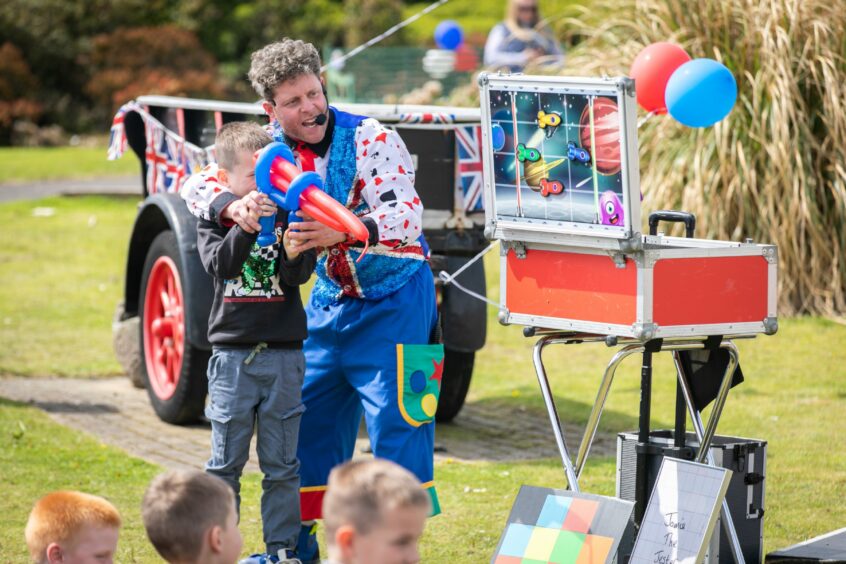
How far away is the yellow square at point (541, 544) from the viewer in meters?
4.28

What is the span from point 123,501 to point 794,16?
6.24 meters

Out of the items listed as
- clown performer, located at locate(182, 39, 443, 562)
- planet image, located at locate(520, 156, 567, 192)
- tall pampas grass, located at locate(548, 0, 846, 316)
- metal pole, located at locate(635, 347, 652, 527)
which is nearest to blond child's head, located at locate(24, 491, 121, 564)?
clown performer, located at locate(182, 39, 443, 562)

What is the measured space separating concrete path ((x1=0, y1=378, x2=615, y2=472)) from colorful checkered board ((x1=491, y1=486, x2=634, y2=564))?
2263 mm

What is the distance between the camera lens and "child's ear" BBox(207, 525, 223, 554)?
10.8ft

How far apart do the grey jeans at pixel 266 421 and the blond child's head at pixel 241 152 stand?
1.84ft

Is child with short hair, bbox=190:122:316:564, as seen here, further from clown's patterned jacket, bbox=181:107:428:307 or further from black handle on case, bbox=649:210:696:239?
black handle on case, bbox=649:210:696:239

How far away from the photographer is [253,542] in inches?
205

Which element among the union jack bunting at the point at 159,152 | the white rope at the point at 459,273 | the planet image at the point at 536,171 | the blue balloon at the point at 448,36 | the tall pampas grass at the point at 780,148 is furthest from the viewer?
the blue balloon at the point at 448,36

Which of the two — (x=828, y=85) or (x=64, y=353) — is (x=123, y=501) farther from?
(x=828, y=85)

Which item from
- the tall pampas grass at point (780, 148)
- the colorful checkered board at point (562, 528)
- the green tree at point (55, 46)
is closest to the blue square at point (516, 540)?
the colorful checkered board at point (562, 528)

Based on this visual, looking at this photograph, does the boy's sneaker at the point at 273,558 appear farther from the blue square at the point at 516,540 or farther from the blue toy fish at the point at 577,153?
the blue toy fish at the point at 577,153

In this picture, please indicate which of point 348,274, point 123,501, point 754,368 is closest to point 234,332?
point 348,274

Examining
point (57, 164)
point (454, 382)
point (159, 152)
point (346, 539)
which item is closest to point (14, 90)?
point (57, 164)

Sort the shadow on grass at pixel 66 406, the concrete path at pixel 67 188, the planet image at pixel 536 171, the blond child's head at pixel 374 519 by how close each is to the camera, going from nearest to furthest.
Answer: the blond child's head at pixel 374 519 → the planet image at pixel 536 171 → the shadow on grass at pixel 66 406 → the concrete path at pixel 67 188
